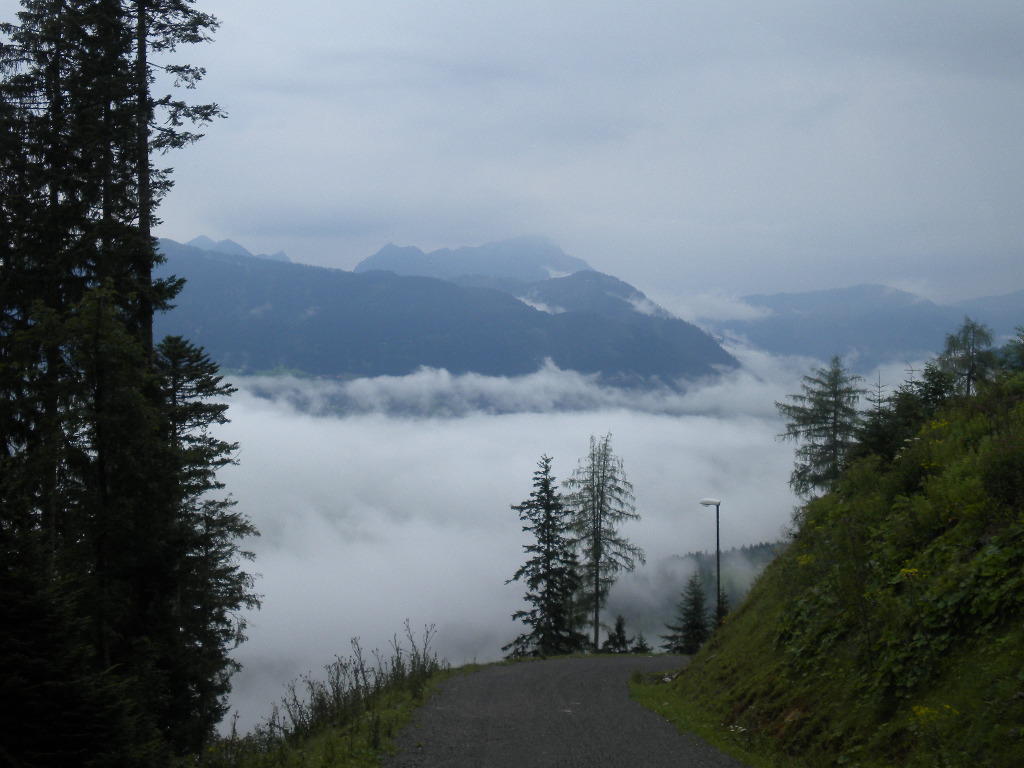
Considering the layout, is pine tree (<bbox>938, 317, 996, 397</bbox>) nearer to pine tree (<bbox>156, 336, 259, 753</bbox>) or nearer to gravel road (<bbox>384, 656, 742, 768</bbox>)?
gravel road (<bbox>384, 656, 742, 768</bbox>)

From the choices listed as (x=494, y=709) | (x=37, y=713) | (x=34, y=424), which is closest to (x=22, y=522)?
(x=37, y=713)

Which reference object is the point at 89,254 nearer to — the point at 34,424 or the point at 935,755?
the point at 34,424

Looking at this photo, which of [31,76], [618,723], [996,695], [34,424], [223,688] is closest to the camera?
[996,695]

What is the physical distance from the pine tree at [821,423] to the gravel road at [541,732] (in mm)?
19878

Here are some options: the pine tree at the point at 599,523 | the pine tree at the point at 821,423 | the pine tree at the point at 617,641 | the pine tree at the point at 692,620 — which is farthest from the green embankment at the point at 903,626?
the pine tree at the point at 617,641

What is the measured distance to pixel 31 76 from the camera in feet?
45.3

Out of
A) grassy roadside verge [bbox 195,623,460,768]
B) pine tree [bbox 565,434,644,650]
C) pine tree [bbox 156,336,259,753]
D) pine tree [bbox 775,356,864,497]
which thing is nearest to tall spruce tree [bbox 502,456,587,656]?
pine tree [bbox 565,434,644,650]

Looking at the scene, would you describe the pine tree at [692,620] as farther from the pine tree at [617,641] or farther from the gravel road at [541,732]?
the gravel road at [541,732]

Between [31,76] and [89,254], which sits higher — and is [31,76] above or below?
above

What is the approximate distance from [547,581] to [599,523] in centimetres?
452

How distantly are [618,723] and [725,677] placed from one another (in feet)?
6.65

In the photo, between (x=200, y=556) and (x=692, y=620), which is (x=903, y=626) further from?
(x=692, y=620)

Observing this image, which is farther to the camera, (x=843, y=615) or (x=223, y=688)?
(x=223, y=688)

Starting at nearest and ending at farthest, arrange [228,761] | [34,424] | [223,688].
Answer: [228,761] < [34,424] < [223,688]
